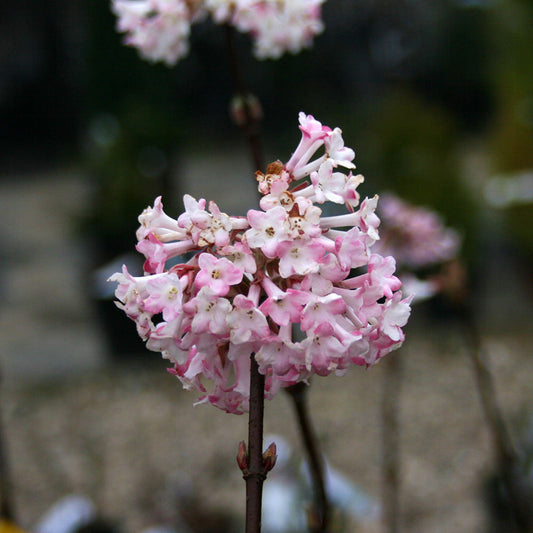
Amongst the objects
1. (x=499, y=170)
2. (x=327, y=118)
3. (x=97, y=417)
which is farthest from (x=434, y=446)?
(x=327, y=118)

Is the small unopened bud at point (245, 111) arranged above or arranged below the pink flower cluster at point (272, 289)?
above

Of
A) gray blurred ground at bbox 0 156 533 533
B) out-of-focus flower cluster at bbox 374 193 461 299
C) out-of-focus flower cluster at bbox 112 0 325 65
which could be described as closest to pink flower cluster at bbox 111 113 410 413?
out-of-focus flower cluster at bbox 112 0 325 65

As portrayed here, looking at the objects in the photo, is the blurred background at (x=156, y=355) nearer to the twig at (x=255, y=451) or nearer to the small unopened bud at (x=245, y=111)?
the small unopened bud at (x=245, y=111)

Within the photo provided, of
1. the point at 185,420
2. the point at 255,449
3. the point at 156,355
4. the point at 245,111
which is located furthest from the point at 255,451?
the point at 156,355

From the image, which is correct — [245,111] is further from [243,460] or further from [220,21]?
[243,460]

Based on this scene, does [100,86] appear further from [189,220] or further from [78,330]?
[189,220]

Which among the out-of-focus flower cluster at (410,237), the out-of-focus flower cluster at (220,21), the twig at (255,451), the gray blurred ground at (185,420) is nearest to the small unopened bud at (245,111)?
the out-of-focus flower cluster at (220,21)
